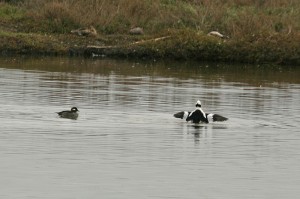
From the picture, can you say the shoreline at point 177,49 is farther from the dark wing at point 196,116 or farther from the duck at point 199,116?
the dark wing at point 196,116

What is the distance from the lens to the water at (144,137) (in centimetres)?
1873

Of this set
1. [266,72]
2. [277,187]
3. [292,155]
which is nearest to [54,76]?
[266,72]

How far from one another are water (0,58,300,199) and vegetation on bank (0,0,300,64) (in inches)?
222

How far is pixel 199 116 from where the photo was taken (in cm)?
2617

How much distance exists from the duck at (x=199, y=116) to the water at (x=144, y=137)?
149 mm

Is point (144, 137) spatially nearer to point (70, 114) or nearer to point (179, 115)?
point (70, 114)

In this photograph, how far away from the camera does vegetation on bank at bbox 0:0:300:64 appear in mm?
44000

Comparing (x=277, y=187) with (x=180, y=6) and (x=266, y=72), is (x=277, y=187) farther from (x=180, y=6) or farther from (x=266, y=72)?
(x=180, y=6)

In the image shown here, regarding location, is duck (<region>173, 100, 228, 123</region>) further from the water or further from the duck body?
the water

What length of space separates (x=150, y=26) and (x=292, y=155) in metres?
26.1

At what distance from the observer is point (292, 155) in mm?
22141

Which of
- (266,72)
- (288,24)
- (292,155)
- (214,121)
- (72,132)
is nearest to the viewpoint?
(292,155)

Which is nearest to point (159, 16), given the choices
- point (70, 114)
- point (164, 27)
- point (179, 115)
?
point (164, 27)

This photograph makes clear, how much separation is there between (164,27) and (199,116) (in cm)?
2181
